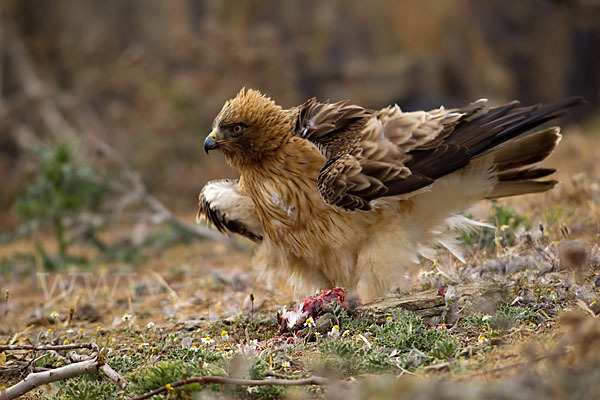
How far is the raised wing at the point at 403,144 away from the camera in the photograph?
4105 mm

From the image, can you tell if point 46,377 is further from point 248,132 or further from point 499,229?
point 499,229

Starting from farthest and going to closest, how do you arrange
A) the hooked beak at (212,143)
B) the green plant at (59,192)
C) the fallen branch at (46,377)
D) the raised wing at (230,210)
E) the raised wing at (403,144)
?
1. the green plant at (59,192)
2. the raised wing at (230,210)
3. the hooked beak at (212,143)
4. the raised wing at (403,144)
5. the fallen branch at (46,377)

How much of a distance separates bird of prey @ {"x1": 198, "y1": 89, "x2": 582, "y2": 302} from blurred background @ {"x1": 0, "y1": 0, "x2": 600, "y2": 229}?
7.03 meters

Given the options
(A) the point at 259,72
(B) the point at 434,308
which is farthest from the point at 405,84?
(B) the point at 434,308

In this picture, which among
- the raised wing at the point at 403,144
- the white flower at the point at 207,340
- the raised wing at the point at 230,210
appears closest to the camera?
the white flower at the point at 207,340

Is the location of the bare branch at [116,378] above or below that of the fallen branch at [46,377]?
below

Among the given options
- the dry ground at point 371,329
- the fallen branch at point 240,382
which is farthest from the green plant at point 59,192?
the fallen branch at point 240,382

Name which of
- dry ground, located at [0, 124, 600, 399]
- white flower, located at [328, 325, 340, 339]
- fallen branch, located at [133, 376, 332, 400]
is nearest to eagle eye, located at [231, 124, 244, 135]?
dry ground, located at [0, 124, 600, 399]

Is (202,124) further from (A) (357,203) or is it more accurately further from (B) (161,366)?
(B) (161,366)

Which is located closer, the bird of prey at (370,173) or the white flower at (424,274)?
the bird of prey at (370,173)

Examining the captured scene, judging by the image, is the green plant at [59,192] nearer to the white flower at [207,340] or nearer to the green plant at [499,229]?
the white flower at [207,340]

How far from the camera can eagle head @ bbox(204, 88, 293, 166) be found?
4.59m

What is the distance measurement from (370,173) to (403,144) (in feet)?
1.13

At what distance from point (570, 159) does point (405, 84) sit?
436cm
